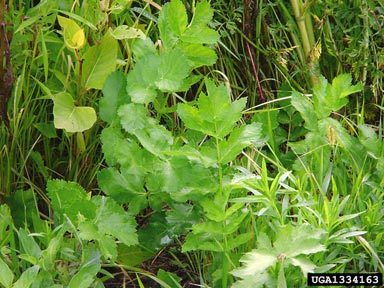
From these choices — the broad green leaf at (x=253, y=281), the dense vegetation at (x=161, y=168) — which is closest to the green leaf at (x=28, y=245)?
the dense vegetation at (x=161, y=168)

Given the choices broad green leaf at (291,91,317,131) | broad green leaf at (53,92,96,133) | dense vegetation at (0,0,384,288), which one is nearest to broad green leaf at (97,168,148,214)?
dense vegetation at (0,0,384,288)

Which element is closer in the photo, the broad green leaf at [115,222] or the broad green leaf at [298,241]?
the broad green leaf at [298,241]

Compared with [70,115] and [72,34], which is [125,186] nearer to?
[70,115]

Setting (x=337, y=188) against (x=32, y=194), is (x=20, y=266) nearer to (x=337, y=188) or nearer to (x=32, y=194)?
(x=32, y=194)

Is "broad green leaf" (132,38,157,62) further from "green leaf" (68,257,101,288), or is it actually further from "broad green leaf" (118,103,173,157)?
"green leaf" (68,257,101,288)

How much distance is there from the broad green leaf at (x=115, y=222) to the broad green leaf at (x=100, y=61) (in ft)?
1.12

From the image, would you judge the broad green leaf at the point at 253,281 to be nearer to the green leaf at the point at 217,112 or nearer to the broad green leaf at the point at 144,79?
the green leaf at the point at 217,112

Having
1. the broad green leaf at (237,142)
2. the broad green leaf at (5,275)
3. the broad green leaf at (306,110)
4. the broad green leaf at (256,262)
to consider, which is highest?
the broad green leaf at (237,142)

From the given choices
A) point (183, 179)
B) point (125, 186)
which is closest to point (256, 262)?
point (183, 179)

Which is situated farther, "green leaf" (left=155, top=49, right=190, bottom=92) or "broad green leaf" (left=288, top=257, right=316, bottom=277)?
"green leaf" (left=155, top=49, right=190, bottom=92)

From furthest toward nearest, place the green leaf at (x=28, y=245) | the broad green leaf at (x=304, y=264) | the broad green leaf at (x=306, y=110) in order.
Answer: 1. the broad green leaf at (x=306, y=110)
2. the green leaf at (x=28, y=245)
3. the broad green leaf at (x=304, y=264)

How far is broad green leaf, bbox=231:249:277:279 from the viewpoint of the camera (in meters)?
1.70

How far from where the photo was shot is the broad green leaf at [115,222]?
74.4 inches

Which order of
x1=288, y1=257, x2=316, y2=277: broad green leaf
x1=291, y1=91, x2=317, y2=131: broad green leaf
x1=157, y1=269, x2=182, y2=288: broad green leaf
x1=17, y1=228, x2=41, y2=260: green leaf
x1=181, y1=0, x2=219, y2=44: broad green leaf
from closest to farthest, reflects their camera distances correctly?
x1=288, y1=257, x2=316, y2=277: broad green leaf
x1=17, y1=228, x2=41, y2=260: green leaf
x1=157, y1=269, x2=182, y2=288: broad green leaf
x1=181, y1=0, x2=219, y2=44: broad green leaf
x1=291, y1=91, x2=317, y2=131: broad green leaf
